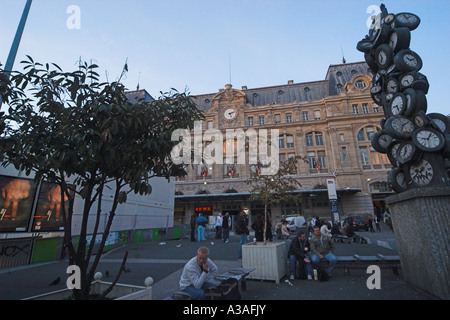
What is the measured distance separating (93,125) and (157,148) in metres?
1.28

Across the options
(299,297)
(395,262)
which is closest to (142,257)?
(299,297)

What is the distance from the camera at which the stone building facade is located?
34.3m

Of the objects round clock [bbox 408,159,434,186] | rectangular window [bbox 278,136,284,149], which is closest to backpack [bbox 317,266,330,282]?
round clock [bbox 408,159,434,186]

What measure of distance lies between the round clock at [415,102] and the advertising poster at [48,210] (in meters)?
13.3

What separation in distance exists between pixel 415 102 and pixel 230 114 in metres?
36.0

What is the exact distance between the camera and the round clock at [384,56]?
7734 millimetres

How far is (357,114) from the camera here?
1436 inches

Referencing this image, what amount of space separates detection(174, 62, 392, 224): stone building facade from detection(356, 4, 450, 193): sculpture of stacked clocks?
83.5ft

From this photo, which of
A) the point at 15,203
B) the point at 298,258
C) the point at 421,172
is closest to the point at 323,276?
the point at 298,258

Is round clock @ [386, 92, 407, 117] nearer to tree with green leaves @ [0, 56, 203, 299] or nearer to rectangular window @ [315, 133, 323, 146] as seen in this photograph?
tree with green leaves @ [0, 56, 203, 299]

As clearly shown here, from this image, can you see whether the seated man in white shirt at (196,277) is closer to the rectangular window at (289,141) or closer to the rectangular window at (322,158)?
the rectangular window at (322,158)

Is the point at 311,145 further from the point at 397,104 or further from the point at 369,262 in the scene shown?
the point at 369,262

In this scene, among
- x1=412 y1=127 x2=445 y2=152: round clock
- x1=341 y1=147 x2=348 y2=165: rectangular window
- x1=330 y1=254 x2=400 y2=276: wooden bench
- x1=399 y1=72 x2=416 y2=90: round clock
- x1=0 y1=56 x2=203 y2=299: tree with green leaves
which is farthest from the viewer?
x1=341 y1=147 x2=348 y2=165: rectangular window
